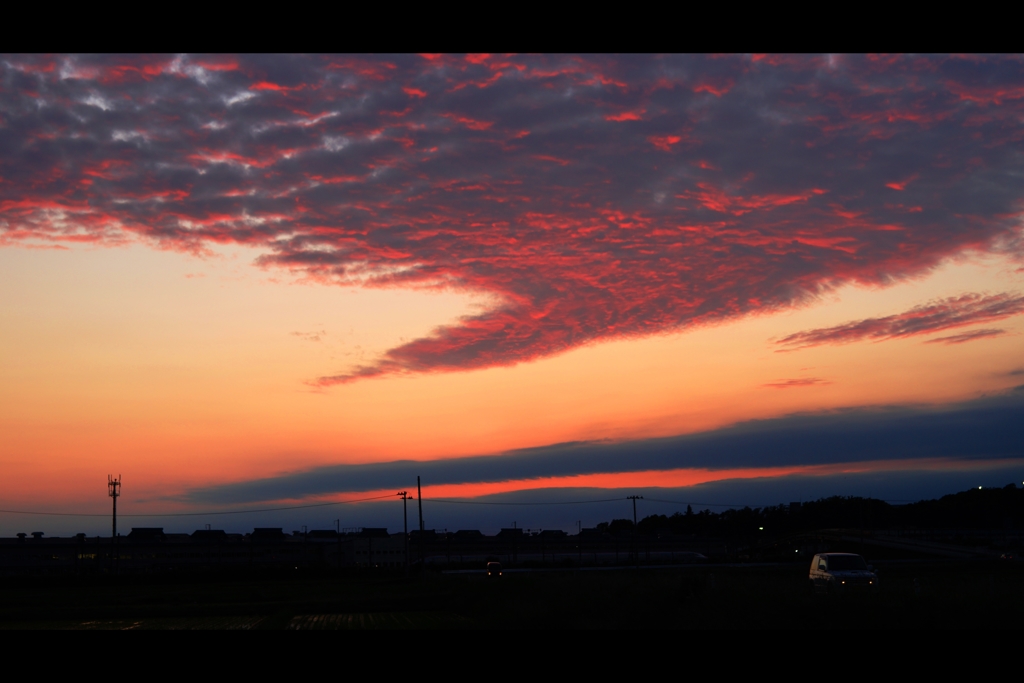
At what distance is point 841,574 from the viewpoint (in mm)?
28344

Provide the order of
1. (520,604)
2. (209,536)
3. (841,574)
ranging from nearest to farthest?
(520,604), (841,574), (209,536)

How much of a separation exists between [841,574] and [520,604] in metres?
11.3

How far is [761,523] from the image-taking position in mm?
149500

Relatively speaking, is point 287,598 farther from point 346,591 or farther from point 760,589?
point 760,589

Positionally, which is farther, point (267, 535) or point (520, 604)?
point (267, 535)

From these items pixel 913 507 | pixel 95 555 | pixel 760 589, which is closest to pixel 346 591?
pixel 760 589

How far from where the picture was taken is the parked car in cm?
2750

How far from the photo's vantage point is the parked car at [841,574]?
27.5 m

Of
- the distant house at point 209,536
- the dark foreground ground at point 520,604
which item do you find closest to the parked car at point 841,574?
the dark foreground ground at point 520,604

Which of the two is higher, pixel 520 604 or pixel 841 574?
pixel 841 574

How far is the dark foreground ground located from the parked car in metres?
0.89

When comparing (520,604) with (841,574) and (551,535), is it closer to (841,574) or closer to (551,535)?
(841,574)

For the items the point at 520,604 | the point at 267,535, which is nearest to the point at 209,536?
the point at 267,535
